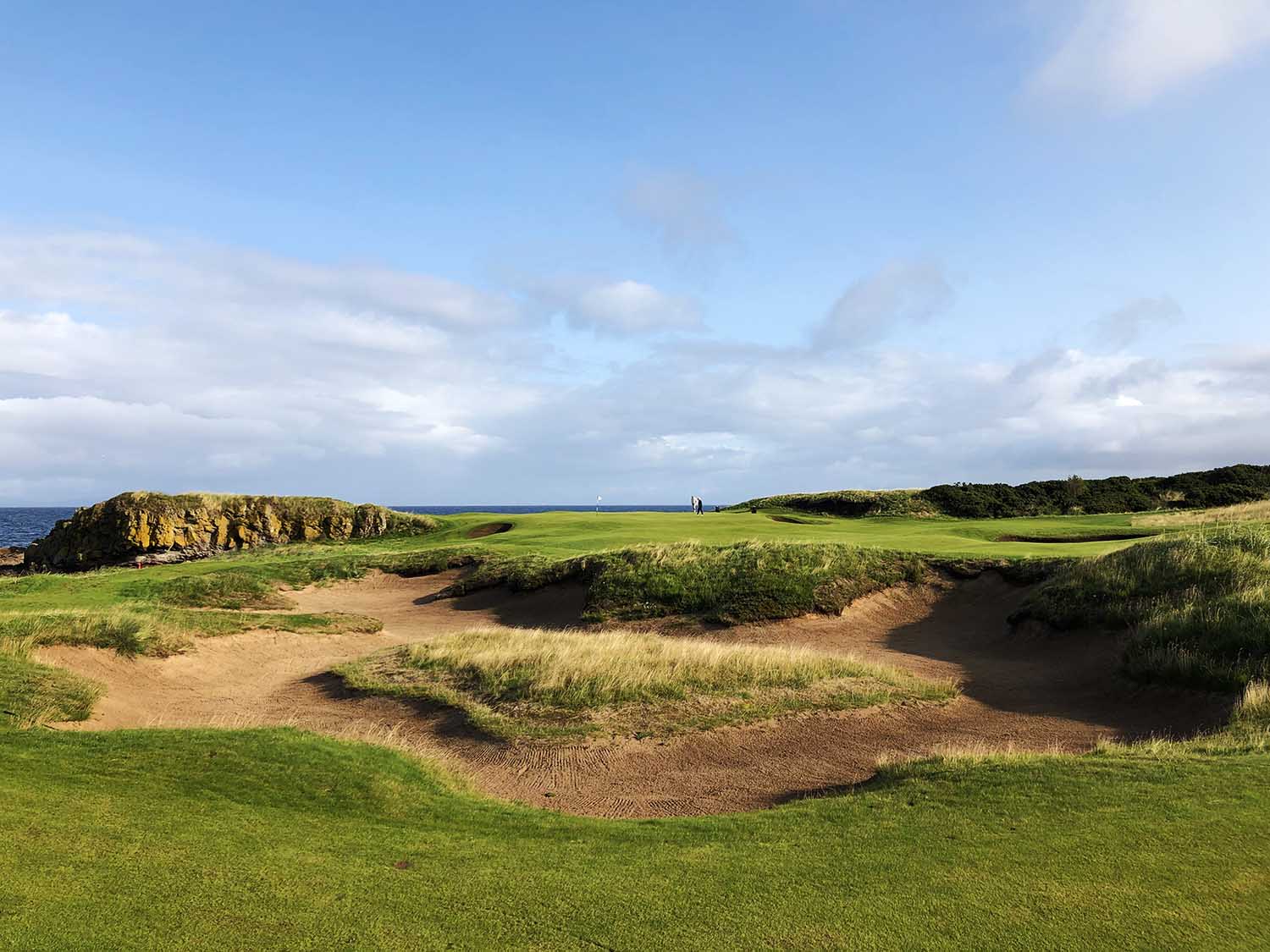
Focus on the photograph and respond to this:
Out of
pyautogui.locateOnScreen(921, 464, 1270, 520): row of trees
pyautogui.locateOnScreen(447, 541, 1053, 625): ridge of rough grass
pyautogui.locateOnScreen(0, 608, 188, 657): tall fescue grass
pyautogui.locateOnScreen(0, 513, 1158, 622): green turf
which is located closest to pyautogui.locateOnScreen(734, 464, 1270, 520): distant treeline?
pyautogui.locateOnScreen(921, 464, 1270, 520): row of trees

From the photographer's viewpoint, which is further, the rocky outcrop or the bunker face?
the rocky outcrop

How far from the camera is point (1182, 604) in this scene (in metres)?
17.4

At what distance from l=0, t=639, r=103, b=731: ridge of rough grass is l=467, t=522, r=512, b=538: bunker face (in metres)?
28.8

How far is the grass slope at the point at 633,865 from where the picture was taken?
4801 millimetres

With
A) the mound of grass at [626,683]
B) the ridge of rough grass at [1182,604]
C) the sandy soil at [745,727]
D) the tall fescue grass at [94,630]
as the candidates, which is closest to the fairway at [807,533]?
the ridge of rough grass at [1182,604]

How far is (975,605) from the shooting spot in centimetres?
2300

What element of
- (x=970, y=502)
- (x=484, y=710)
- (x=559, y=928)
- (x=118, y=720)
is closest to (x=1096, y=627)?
(x=484, y=710)

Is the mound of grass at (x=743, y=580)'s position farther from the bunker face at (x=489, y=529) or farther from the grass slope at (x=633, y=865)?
the bunker face at (x=489, y=529)

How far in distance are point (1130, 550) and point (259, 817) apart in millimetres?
22325

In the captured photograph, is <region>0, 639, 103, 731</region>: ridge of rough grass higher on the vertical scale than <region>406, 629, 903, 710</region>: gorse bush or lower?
higher

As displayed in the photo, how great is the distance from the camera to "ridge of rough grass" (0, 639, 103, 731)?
447 inches

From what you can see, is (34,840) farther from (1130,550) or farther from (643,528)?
(643,528)

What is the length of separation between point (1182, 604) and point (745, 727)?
37.1 ft

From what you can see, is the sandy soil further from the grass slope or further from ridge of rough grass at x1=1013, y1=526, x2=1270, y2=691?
the grass slope
